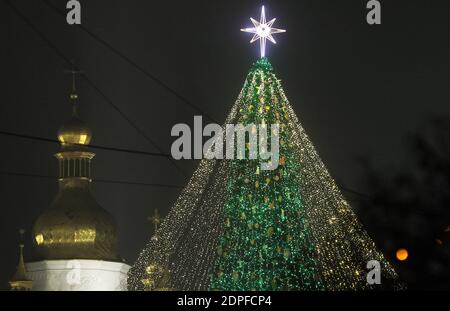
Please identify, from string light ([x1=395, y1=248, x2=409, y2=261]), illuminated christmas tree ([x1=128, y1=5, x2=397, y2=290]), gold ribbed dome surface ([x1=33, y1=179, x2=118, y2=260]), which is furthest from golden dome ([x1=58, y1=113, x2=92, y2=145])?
string light ([x1=395, y1=248, x2=409, y2=261])

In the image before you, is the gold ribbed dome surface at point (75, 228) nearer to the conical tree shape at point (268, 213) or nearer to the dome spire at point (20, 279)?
the dome spire at point (20, 279)

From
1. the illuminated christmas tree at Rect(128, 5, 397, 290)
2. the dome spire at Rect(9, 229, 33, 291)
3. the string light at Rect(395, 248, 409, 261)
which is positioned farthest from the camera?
the dome spire at Rect(9, 229, 33, 291)

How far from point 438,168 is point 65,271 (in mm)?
51591

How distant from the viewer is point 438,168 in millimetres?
29578

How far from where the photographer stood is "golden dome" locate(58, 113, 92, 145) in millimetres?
77375

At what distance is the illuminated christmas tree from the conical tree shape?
19mm

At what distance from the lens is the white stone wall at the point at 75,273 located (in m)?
78.8

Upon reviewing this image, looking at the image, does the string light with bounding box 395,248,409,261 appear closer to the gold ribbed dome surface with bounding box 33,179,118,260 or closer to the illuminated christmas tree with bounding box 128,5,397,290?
the illuminated christmas tree with bounding box 128,5,397,290

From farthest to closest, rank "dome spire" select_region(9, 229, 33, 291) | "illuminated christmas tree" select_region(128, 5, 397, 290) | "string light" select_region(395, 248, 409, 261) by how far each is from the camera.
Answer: "dome spire" select_region(9, 229, 33, 291), "illuminated christmas tree" select_region(128, 5, 397, 290), "string light" select_region(395, 248, 409, 261)

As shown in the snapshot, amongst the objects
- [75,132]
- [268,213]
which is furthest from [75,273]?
[268,213]

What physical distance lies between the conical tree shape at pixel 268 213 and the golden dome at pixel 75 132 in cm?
3884
